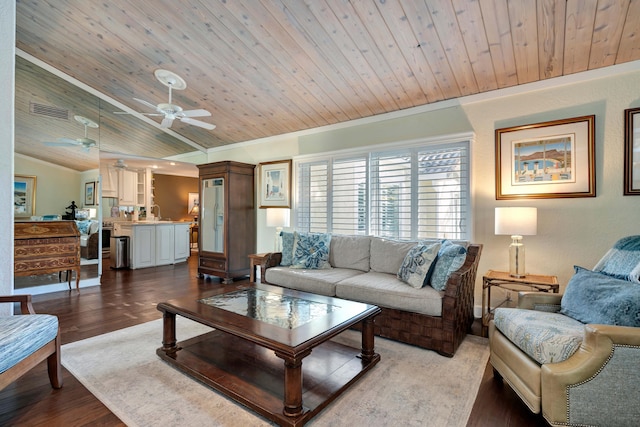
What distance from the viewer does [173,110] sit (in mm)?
3455

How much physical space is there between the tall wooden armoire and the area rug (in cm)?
258

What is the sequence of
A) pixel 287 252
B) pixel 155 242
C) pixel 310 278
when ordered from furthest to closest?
pixel 155 242 < pixel 287 252 < pixel 310 278

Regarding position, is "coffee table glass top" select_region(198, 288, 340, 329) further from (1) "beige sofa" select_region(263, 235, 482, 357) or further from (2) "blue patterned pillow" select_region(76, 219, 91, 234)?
(2) "blue patterned pillow" select_region(76, 219, 91, 234)

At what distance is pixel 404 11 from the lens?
2627 mm

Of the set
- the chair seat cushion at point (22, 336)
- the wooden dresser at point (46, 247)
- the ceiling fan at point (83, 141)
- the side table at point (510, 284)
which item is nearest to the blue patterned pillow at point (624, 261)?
the side table at point (510, 284)

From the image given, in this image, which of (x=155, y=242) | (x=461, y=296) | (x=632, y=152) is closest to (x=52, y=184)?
(x=155, y=242)

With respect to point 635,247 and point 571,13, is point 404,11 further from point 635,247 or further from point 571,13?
point 635,247

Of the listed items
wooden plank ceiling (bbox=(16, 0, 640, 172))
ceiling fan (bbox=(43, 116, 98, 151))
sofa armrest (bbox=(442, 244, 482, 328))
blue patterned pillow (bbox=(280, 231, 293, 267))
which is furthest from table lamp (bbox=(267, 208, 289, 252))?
ceiling fan (bbox=(43, 116, 98, 151))

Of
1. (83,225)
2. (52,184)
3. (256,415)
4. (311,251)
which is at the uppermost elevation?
(52,184)

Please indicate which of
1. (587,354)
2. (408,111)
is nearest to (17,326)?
(587,354)

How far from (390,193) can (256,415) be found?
302 cm

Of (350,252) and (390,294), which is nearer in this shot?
(390,294)

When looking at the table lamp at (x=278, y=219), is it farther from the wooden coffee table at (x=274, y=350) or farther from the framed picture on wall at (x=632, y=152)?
the framed picture on wall at (x=632, y=152)

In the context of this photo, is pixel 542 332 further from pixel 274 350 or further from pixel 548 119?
pixel 548 119
